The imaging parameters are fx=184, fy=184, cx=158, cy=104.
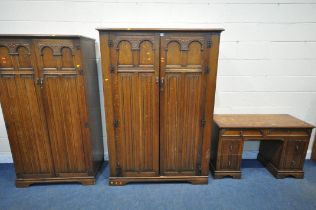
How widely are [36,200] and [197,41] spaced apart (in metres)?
2.42

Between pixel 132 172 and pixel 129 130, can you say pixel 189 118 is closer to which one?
pixel 129 130

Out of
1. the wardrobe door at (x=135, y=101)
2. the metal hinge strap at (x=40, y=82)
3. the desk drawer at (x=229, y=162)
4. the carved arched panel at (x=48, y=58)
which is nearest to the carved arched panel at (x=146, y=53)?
the wardrobe door at (x=135, y=101)

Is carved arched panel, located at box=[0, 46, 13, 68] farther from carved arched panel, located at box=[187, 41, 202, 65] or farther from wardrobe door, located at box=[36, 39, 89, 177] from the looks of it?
carved arched panel, located at box=[187, 41, 202, 65]

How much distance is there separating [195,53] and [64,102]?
1.48 meters

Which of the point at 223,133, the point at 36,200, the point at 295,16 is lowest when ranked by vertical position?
the point at 36,200

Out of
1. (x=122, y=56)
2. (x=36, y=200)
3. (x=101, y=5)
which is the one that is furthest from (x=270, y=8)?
(x=36, y=200)

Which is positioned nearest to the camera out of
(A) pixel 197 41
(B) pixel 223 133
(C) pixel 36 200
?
→ (A) pixel 197 41

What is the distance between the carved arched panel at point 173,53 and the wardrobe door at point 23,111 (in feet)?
4.49

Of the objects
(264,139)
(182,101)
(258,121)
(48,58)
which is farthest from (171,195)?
(48,58)

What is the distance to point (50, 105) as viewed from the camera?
6.50ft

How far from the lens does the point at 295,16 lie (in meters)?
2.35

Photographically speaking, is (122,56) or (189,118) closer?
(122,56)

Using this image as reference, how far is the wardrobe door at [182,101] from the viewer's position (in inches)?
72.7

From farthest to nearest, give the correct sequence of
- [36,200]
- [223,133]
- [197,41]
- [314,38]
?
1. [314,38]
2. [223,133]
3. [36,200]
4. [197,41]
